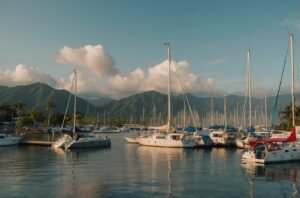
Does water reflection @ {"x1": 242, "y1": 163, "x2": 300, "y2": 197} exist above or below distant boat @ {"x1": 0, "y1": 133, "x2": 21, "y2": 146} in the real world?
below

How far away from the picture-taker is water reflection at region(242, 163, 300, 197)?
33594 mm

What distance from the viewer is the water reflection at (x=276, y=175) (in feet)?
110

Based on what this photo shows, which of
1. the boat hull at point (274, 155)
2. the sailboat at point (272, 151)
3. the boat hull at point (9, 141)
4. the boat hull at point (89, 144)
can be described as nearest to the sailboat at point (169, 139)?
the boat hull at point (89, 144)

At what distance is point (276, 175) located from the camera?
138 ft

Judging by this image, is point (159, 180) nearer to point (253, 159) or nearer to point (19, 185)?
point (19, 185)

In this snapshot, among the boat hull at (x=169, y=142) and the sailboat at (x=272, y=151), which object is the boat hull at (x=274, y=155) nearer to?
the sailboat at (x=272, y=151)

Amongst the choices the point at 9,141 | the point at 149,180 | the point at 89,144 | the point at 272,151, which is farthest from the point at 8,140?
the point at 272,151

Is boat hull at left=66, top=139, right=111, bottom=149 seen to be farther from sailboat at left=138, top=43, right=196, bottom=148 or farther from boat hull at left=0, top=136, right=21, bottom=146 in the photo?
boat hull at left=0, top=136, right=21, bottom=146

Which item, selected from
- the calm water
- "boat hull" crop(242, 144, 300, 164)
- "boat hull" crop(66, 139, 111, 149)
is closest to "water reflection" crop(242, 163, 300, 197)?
the calm water

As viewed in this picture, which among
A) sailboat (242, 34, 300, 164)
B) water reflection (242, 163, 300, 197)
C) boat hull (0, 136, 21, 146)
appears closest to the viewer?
water reflection (242, 163, 300, 197)

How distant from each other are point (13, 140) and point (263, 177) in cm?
7489

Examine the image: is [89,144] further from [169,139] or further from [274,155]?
[274,155]

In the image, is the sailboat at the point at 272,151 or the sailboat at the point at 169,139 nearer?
the sailboat at the point at 272,151

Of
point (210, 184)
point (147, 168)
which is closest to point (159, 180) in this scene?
point (210, 184)
